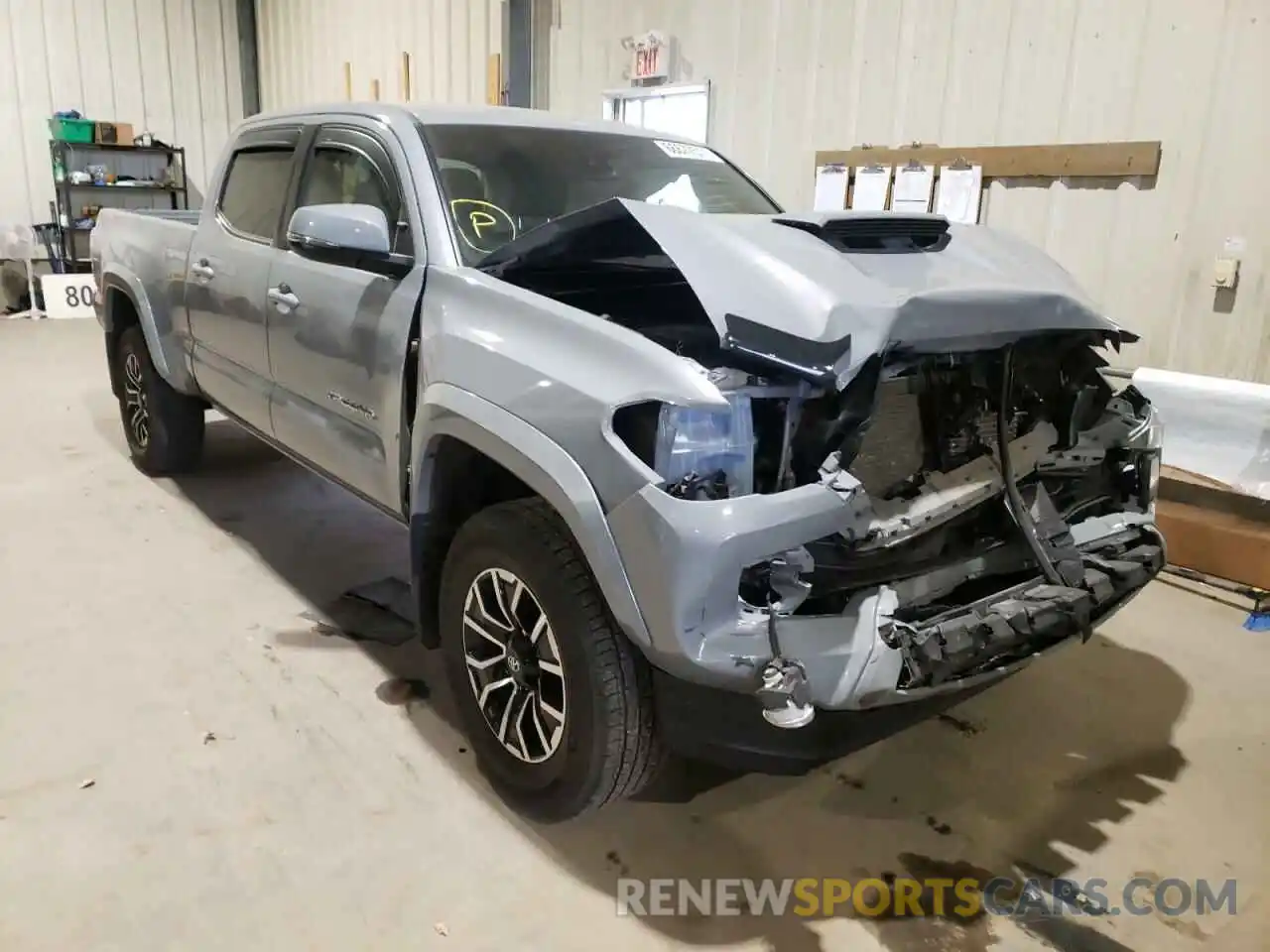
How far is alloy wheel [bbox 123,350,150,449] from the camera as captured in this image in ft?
15.1

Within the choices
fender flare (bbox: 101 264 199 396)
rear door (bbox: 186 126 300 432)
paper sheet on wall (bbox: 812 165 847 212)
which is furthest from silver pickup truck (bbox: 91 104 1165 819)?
paper sheet on wall (bbox: 812 165 847 212)

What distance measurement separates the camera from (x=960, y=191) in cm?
490

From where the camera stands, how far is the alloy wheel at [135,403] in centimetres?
460

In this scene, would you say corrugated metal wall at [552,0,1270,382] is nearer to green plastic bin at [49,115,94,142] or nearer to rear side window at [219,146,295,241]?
rear side window at [219,146,295,241]

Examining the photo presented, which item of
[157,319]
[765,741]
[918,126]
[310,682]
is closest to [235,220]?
[157,319]

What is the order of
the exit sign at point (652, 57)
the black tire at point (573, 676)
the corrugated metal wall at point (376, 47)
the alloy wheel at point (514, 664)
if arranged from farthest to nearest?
the corrugated metal wall at point (376, 47) < the exit sign at point (652, 57) < the alloy wheel at point (514, 664) < the black tire at point (573, 676)

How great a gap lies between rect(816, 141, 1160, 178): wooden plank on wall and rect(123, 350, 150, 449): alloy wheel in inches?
157

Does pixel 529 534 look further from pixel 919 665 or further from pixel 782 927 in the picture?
pixel 782 927

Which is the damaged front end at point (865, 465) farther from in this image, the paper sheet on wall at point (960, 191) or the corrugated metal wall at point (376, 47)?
the corrugated metal wall at point (376, 47)

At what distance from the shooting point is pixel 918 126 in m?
5.07

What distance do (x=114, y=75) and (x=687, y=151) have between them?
11.5 meters

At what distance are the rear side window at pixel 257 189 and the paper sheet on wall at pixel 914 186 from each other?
318 centimetres

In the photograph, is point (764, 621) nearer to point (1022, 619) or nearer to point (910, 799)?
point (1022, 619)

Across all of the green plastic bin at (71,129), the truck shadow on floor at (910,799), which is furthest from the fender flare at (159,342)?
the green plastic bin at (71,129)
